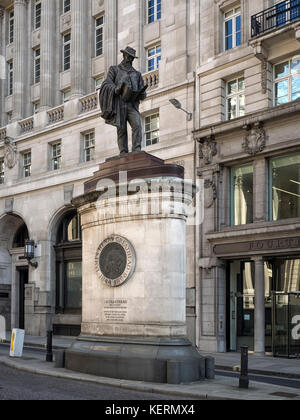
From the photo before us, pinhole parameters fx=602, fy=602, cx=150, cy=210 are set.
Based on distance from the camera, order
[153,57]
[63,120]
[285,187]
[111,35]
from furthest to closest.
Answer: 1. [63,120]
2. [111,35]
3. [153,57]
4. [285,187]

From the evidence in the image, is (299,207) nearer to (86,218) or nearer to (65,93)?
(86,218)

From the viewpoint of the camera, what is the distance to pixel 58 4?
117ft

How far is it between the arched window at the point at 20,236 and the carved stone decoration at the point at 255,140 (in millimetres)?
18237

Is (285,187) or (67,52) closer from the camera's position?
(285,187)

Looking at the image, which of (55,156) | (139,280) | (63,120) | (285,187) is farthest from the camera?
(55,156)

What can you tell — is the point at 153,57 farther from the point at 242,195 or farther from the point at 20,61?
the point at 20,61

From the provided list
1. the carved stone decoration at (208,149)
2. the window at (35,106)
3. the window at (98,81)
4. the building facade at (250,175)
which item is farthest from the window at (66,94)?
the carved stone decoration at (208,149)

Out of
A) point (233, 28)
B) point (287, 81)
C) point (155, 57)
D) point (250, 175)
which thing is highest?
point (155, 57)

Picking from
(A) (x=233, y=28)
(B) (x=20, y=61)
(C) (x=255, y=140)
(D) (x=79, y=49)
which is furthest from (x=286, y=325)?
(B) (x=20, y=61)

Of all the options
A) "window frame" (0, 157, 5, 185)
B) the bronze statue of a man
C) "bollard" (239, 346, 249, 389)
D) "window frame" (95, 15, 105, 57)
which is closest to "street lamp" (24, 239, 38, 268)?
"window frame" (0, 157, 5, 185)

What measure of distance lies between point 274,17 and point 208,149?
581 centimetres

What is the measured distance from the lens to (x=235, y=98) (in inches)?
988
